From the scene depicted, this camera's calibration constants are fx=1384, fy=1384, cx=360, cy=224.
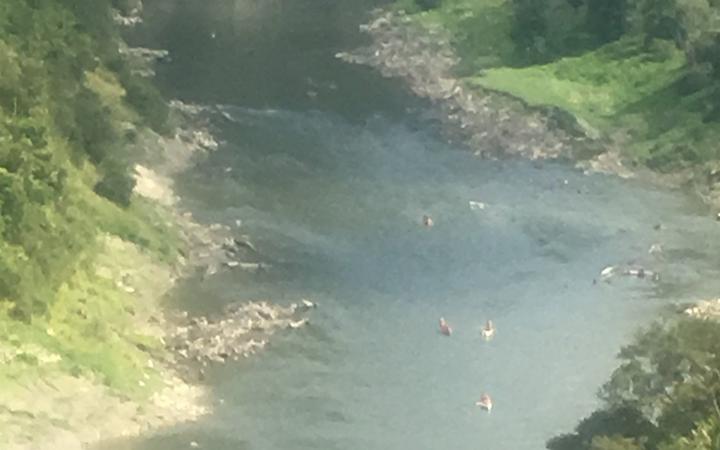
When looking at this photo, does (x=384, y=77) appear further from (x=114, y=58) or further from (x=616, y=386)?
(x=616, y=386)

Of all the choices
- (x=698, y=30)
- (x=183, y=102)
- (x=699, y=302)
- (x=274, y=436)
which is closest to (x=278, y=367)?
(x=274, y=436)

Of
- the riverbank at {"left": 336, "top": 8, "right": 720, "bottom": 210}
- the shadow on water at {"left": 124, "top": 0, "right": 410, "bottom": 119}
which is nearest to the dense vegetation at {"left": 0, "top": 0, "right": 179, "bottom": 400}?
the shadow on water at {"left": 124, "top": 0, "right": 410, "bottom": 119}

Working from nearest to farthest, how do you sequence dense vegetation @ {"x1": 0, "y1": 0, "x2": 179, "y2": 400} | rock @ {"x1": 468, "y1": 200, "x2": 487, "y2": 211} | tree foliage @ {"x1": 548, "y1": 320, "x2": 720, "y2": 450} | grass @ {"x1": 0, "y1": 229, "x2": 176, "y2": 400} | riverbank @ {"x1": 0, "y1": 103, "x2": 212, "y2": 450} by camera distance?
tree foliage @ {"x1": 548, "y1": 320, "x2": 720, "y2": 450}
riverbank @ {"x1": 0, "y1": 103, "x2": 212, "y2": 450}
grass @ {"x1": 0, "y1": 229, "x2": 176, "y2": 400}
dense vegetation @ {"x1": 0, "y1": 0, "x2": 179, "y2": 400}
rock @ {"x1": 468, "y1": 200, "x2": 487, "y2": 211}

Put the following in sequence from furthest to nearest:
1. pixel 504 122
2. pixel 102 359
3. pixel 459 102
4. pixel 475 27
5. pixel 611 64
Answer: pixel 475 27, pixel 611 64, pixel 459 102, pixel 504 122, pixel 102 359

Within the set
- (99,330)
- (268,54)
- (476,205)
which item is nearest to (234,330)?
(99,330)

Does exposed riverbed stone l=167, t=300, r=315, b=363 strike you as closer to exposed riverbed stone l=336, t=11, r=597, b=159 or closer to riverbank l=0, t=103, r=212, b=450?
riverbank l=0, t=103, r=212, b=450

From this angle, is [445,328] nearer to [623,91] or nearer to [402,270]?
[402,270]

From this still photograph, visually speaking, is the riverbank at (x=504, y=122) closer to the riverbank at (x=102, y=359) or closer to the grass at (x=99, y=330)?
the riverbank at (x=102, y=359)
